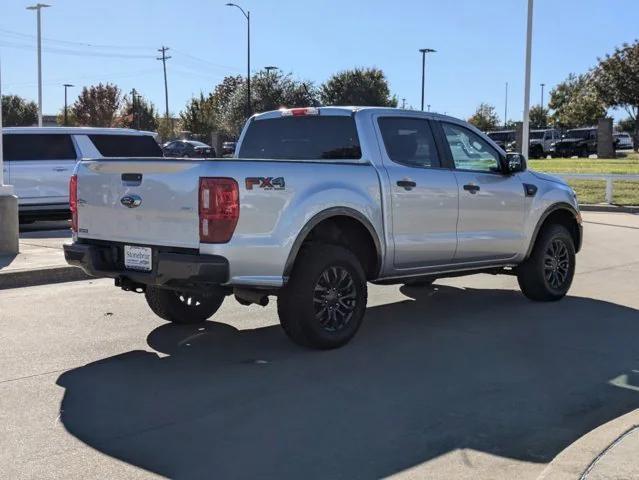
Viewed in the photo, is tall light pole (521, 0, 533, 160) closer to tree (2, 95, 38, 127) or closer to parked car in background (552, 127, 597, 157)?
parked car in background (552, 127, 597, 157)

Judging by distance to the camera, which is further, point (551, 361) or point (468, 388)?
point (551, 361)

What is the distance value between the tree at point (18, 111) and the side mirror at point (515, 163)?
326ft

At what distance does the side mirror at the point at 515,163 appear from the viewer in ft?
25.1

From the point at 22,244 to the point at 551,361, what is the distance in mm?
8810

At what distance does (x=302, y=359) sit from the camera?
5.89m

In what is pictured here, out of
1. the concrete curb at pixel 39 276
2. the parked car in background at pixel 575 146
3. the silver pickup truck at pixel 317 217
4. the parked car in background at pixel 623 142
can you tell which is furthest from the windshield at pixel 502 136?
the concrete curb at pixel 39 276

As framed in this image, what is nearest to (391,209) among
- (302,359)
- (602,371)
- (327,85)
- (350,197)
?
(350,197)

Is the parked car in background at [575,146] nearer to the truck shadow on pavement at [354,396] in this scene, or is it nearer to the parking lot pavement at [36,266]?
the parking lot pavement at [36,266]

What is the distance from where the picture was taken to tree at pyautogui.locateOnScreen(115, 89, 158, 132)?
86981 mm

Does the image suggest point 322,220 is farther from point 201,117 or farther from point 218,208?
point 201,117

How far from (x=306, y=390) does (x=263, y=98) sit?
217ft

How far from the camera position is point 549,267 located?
8.21 m

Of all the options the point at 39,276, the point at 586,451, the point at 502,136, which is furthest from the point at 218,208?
the point at 502,136

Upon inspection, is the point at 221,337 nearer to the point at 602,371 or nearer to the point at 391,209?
the point at 391,209
